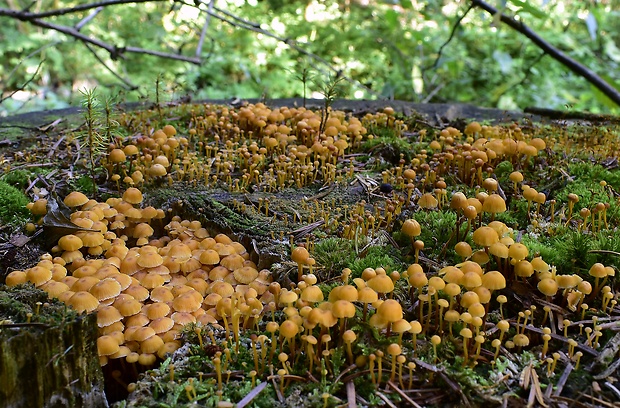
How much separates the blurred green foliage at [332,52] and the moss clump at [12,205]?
6466mm

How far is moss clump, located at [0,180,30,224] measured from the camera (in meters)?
3.03

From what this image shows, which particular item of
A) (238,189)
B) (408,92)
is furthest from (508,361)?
(408,92)

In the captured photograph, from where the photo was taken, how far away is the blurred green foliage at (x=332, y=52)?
31.9 ft

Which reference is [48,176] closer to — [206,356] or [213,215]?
[213,215]

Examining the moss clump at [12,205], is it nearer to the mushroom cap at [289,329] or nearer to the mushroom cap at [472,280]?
the mushroom cap at [289,329]

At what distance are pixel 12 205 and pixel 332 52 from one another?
8.56m

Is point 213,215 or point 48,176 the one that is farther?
point 48,176

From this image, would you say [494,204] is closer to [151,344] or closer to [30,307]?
[151,344]

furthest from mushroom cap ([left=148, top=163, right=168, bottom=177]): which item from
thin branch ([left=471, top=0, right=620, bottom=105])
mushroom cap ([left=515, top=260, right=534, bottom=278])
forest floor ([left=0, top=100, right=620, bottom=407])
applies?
thin branch ([left=471, top=0, right=620, bottom=105])

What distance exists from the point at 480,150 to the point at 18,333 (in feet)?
9.40

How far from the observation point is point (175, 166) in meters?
3.69

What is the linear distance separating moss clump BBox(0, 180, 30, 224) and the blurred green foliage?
647 cm

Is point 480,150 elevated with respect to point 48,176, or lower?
elevated

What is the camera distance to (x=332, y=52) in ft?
35.0
